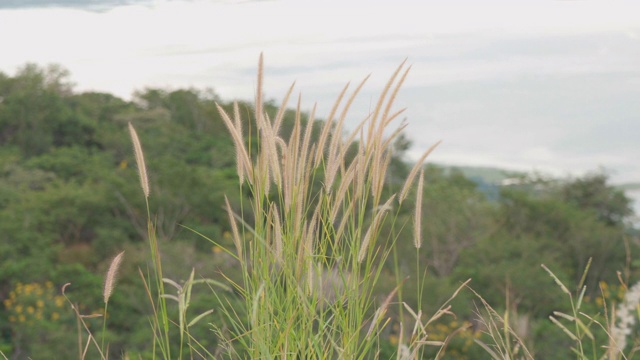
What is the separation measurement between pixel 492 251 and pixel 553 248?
280 centimetres

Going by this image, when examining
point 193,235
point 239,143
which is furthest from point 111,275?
point 193,235

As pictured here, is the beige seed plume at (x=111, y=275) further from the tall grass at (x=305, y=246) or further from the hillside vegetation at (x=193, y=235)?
the hillside vegetation at (x=193, y=235)

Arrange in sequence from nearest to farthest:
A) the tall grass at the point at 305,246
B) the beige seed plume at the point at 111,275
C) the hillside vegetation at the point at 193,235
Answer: the beige seed plume at the point at 111,275, the tall grass at the point at 305,246, the hillside vegetation at the point at 193,235

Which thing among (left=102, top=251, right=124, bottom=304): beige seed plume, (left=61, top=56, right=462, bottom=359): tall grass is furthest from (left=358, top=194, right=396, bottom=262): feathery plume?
(left=102, top=251, right=124, bottom=304): beige seed plume

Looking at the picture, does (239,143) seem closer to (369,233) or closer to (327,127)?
(327,127)

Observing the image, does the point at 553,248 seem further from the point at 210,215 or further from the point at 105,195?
the point at 105,195

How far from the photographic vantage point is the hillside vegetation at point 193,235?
54.4ft

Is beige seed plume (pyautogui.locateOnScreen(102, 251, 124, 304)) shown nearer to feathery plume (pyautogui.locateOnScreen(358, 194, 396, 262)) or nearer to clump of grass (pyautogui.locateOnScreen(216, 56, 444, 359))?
clump of grass (pyautogui.locateOnScreen(216, 56, 444, 359))

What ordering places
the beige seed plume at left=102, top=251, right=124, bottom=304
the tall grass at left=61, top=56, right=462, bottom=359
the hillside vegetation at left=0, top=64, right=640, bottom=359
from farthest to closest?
the hillside vegetation at left=0, top=64, right=640, bottom=359 → the tall grass at left=61, top=56, right=462, bottom=359 → the beige seed plume at left=102, top=251, right=124, bottom=304

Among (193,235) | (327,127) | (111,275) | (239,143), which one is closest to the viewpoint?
(111,275)

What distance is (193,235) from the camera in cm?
2370

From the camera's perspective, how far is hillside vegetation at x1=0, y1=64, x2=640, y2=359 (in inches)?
653

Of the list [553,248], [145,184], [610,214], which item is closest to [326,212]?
[145,184]

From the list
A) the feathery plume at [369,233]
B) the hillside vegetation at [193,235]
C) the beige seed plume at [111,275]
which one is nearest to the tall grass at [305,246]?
the feathery plume at [369,233]
